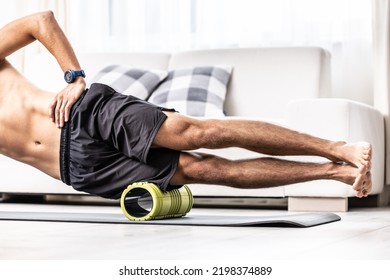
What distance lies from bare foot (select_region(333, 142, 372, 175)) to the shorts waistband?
946 millimetres

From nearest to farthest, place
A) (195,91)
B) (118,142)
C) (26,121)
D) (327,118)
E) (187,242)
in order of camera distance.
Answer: (187,242), (118,142), (26,121), (327,118), (195,91)

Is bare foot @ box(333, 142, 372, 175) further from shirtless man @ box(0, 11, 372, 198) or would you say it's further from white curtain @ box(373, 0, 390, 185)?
white curtain @ box(373, 0, 390, 185)

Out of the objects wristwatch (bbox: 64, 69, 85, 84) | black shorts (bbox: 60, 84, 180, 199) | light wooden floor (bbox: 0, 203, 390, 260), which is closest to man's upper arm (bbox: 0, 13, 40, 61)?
wristwatch (bbox: 64, 69, 85, 84)

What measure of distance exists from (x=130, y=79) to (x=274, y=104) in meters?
0.84

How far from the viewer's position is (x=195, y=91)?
434 centimetres

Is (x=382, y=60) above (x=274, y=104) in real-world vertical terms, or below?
above

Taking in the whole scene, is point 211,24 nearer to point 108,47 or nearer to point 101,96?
point 108,47

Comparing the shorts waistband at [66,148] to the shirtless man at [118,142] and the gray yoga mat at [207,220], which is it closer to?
the shirtless man at [118,142]

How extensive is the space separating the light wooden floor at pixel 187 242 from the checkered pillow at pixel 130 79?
1.69 m

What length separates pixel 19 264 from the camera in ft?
5.21

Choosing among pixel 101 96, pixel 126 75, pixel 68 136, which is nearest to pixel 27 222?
pixel 68 136

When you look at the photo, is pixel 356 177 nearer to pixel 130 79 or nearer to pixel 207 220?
pixel 207 220

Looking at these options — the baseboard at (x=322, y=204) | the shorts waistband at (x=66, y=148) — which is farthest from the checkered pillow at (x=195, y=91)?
the shorts waistband at (x=66, y=148)

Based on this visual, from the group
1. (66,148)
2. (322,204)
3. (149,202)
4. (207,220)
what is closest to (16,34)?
(66,148)
